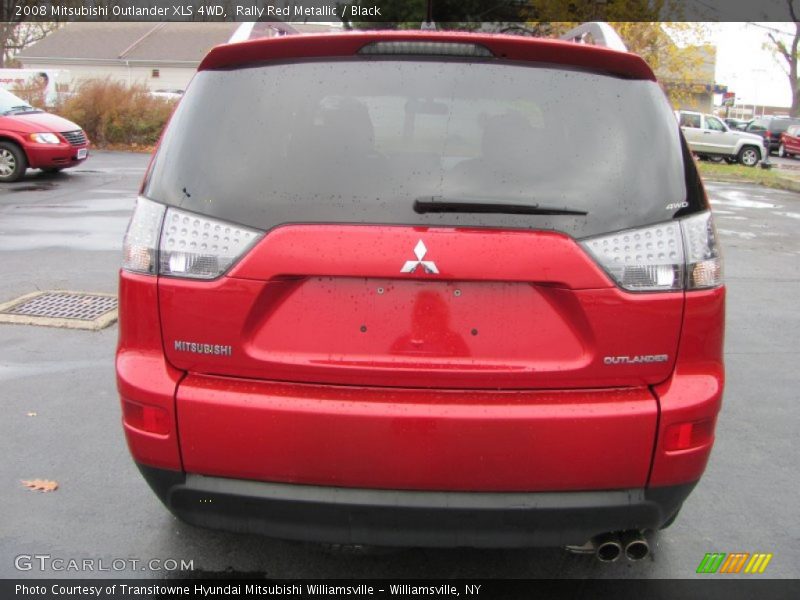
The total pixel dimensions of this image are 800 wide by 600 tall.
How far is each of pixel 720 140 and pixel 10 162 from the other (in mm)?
24008

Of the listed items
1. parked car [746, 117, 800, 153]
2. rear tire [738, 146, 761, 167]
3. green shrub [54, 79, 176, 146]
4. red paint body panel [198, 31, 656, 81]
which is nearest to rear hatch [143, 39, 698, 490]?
red paint body panel [198, 31, 656, 81]

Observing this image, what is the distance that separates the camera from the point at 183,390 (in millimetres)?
2326

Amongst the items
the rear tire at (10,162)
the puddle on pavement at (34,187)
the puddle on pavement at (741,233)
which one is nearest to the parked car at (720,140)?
the puddle on pavement at (741,233)

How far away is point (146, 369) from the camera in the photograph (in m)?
2.39

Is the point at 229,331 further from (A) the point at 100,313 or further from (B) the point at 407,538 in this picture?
(A) the point at 100,313

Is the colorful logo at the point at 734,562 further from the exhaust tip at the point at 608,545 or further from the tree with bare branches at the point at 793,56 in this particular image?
the tree with bare branches at the point at 793,56

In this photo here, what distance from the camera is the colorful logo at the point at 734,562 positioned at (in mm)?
2998

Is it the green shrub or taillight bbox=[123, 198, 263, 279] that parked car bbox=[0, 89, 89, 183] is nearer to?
the green shrub

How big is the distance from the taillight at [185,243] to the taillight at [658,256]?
1.03 m

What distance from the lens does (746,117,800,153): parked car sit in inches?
1487

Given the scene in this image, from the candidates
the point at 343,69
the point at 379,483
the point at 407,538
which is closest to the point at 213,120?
the point at 343,69

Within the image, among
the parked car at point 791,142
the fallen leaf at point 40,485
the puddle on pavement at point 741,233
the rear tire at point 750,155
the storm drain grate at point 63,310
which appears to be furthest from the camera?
the parked car at point 791,142

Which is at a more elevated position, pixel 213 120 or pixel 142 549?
pixel 213 120

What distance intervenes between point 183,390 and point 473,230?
98 cm
